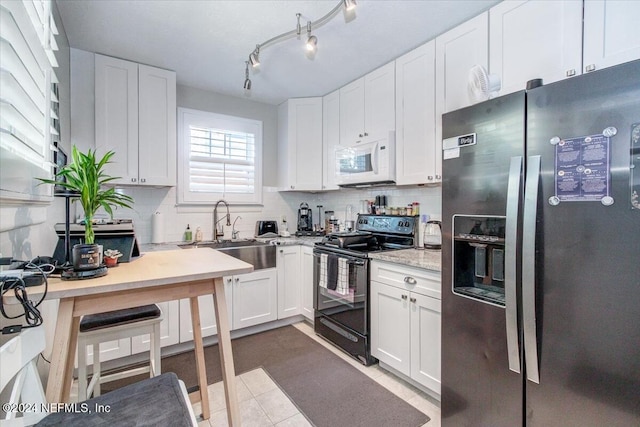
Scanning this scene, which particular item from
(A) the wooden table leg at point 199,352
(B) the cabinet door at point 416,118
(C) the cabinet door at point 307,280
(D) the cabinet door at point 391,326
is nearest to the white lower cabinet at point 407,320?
(D) the cabinet door at point 391,326

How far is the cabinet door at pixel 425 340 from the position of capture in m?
Answer: 1.86

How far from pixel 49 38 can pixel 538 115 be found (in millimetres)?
2254

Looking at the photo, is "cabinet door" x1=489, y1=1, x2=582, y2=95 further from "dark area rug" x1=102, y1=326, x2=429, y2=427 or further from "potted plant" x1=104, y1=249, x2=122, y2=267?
"potted plant" x1=104, y1=249, x2=122, y2=267

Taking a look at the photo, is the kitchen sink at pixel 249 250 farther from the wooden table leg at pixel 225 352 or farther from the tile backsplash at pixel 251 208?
the wooden table leg at pixel 225 352

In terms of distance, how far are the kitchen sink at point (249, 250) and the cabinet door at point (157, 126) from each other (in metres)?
0.70

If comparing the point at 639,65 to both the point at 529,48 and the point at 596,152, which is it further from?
the point at 529,48

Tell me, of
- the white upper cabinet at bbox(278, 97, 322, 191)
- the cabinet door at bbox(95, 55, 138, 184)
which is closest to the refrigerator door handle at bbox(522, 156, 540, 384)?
the white upper cabinet at bbox(278, 97, 322, 191)

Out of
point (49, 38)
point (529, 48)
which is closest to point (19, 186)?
point (49, 38)

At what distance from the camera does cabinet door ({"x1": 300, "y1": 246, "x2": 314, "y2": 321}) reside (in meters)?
3.10

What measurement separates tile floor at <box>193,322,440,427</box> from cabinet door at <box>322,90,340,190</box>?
1957 millimetres

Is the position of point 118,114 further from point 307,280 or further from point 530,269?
point 530,269

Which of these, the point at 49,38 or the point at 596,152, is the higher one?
the point at 49,38

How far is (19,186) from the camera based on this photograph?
1.16m

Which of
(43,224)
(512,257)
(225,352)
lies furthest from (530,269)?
(43,224)
